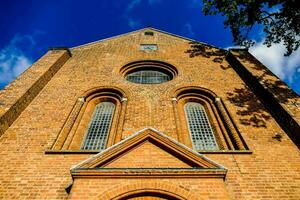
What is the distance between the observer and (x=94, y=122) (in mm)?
8758

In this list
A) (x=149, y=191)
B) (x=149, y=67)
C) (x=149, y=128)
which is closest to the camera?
(x=149, y=191)

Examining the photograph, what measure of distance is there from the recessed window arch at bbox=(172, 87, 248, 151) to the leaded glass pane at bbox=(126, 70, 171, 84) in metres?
1.90

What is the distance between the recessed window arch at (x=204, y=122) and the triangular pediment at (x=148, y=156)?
133 centimetres

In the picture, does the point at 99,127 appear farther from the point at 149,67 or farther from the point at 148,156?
the point at 149,67

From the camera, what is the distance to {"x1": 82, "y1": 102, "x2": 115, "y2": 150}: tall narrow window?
25.6 ft

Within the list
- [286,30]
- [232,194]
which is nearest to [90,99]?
[232,194]

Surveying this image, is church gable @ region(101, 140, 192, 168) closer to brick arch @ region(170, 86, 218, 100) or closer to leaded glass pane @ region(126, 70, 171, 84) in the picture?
brick arch @ region(170, 86, 218, 100)

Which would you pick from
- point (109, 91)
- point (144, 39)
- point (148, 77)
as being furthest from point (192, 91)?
point (144, 39)

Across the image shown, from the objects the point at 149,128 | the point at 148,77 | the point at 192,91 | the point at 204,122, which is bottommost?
the point at 149,128

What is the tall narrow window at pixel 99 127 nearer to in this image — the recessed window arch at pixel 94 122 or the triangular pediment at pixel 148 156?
the recessed window arch at pixel 94 122

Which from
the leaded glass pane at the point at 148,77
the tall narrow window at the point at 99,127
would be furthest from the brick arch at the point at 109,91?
the leaded glass pane at the point at 148,77

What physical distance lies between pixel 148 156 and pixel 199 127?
9.67 feet

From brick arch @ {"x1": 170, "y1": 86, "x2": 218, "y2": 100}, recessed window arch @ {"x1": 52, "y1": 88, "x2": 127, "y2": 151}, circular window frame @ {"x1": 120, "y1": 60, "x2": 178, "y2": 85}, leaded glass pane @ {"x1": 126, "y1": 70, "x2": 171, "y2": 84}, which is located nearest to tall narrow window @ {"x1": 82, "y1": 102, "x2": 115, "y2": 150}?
recessed window arch @ {"x1": 52, "y1": 88, "x2": 127, "y2": 151}

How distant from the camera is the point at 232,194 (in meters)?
5.72
